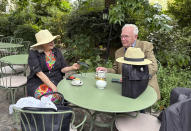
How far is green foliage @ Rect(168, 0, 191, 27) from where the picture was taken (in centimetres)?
582

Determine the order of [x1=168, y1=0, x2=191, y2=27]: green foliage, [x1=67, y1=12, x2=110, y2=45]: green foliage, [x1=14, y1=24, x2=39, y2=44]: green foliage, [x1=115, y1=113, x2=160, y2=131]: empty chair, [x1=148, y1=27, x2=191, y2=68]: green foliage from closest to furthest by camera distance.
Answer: [x1=115, y1=113, x2=160, y2=131]: empty chair < [x1=148, y1=27, x2=191, y2=68]: green foliage < [x1=67, y1=12, x2=110, y2=45]: green foliage < [x1=168, y1=0, x2=191, y2=27]: green foliage < [x1=14, y1=24, x2=39, y2=44]: green foliage

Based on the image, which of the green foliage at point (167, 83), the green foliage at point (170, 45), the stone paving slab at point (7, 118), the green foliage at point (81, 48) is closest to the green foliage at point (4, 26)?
the green foliage at point (81, 48)

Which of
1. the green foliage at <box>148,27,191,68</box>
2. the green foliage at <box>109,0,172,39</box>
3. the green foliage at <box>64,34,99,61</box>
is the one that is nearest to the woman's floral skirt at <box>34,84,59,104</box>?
the green foliage at <box>109,0,172,39</box>

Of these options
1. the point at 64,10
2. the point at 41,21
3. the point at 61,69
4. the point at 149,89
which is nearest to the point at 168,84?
the point at 149,89

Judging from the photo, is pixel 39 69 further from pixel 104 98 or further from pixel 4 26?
pixel 4 26

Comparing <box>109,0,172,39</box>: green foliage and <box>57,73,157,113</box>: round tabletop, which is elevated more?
<box>109,0,172,39</box>: green foliage

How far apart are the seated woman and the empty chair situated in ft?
3.01

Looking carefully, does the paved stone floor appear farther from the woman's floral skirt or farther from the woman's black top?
the woman's black top

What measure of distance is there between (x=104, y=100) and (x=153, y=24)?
1924mm

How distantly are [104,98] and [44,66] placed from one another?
3.44 ft

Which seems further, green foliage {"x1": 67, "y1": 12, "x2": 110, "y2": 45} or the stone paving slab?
green foliage {"x1": 67, "y1": 12, "x2": 110, "y2": 45}

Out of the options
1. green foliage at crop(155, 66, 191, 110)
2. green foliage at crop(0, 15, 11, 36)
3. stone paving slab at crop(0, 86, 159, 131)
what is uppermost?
green foliage at crop(0, 15, 11, 36)

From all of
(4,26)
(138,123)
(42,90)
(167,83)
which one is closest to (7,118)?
(42,90)

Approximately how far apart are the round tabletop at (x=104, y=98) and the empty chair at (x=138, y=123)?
252 mm
